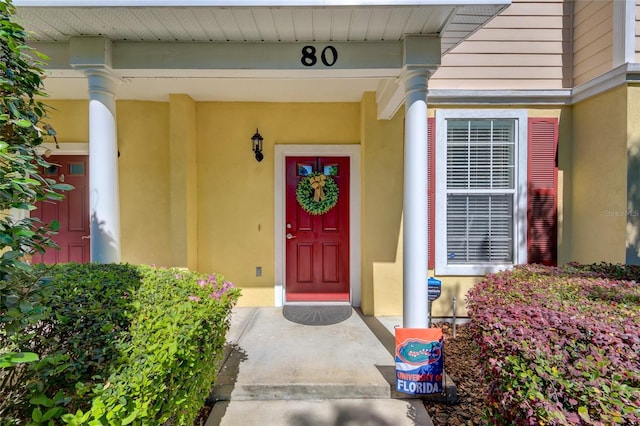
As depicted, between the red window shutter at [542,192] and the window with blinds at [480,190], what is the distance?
202 mm

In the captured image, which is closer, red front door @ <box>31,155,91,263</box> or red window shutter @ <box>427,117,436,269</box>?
red window shutter @ <box>427,117,436,269</box>

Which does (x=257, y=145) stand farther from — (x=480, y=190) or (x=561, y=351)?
(x=561, y=351)

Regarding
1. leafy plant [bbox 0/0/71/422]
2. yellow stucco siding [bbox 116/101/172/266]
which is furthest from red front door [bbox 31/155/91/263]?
leafy plant [bbox 0/0/71/422]

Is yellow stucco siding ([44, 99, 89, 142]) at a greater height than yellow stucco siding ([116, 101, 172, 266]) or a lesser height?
greater

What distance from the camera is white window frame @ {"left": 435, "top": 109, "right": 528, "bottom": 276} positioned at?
13.0ft

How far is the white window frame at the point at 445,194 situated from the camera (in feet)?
13.0

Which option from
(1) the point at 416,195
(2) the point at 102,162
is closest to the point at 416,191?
(1) the point at 416,195

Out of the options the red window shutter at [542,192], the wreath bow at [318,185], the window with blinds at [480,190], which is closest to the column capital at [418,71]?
the window with blinds at [480,190]

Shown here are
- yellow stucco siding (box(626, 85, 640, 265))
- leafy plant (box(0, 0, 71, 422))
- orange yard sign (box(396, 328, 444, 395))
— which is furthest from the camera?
yellow stucco siding (box(626, 85, 640, 265))

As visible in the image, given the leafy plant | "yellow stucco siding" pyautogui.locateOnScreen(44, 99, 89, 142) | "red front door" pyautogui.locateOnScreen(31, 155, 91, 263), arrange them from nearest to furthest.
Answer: the leafy plant, "yellow stucco siding" pyautogui.locateOnScreen(44, 99, 89, 142), "red front door" pyautogui.locateOnScreen(31, 155, 91, 263)

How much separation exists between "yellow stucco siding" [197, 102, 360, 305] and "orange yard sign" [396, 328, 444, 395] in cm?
240

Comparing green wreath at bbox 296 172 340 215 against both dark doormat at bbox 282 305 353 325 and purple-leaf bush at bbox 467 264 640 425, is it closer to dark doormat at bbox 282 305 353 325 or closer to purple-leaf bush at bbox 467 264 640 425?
dark doormat at bbox 282 305 353 325

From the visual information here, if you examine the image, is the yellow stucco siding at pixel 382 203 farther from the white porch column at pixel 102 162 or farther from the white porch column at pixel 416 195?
the white porch column at pixel 102 162

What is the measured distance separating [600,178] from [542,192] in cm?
56
